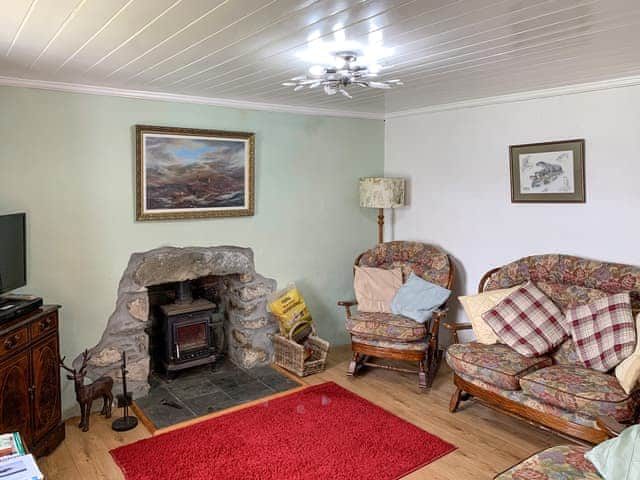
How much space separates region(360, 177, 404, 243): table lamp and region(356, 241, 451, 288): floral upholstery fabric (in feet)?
1.28

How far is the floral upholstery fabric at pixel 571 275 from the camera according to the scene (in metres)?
3.28

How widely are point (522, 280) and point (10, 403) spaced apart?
3435mm

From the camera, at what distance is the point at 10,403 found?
8.98 feet

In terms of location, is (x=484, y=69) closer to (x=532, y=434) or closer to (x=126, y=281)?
(x=532, y=434)

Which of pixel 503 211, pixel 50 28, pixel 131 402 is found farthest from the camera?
pixel 503 211

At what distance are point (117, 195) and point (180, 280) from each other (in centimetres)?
85

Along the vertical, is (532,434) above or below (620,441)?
below

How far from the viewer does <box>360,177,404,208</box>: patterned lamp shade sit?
470cm

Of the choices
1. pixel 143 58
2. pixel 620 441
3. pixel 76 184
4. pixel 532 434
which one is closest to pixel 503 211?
pixel 532 434

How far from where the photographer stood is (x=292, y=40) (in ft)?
7.97

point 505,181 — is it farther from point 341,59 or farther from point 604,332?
point 341,59

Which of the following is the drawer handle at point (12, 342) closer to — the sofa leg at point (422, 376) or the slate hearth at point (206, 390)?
the slate hearth at point (206, 390)

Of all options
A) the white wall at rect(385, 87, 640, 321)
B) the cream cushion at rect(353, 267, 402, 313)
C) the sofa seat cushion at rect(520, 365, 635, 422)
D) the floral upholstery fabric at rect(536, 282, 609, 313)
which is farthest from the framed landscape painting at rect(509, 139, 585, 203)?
the sofa seat cushion at rect(520, 365, 635, 422)

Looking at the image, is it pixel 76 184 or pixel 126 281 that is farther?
pixel 126 281
